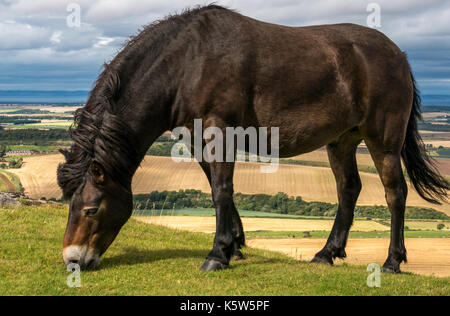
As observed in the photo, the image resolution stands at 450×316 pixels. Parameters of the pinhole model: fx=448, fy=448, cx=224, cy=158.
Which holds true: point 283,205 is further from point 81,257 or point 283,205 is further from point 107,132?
point 107,132

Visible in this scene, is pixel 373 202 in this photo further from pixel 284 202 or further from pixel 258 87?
pixel 258 87

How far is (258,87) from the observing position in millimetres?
6336

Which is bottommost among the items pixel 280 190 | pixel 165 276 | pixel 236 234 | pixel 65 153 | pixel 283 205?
pixel 283 205

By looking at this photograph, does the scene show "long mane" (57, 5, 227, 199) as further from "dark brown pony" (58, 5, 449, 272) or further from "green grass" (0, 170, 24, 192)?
"green grass" (0, 170, 24, 192)

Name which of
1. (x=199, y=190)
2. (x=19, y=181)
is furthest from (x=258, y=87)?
(x=19, y=181)

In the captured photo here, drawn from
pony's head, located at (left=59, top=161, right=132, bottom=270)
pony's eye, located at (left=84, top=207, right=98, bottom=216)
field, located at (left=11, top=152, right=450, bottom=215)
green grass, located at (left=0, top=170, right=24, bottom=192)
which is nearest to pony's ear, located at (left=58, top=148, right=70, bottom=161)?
pony's head, located at (left=59, top=161, right=132, bottom=270)

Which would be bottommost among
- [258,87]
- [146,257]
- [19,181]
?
[19,181]

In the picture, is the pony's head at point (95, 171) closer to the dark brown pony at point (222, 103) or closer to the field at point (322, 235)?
the dark brown pony at point (222, 103)

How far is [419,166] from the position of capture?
8359 millimetres

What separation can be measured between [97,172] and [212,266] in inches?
79.6

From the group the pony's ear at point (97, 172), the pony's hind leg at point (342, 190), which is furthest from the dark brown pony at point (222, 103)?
the pony's hind leg at point (342, 190)

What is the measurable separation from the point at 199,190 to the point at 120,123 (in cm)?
3194

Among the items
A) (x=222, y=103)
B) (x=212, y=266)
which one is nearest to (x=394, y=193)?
(x=212, y=266)
